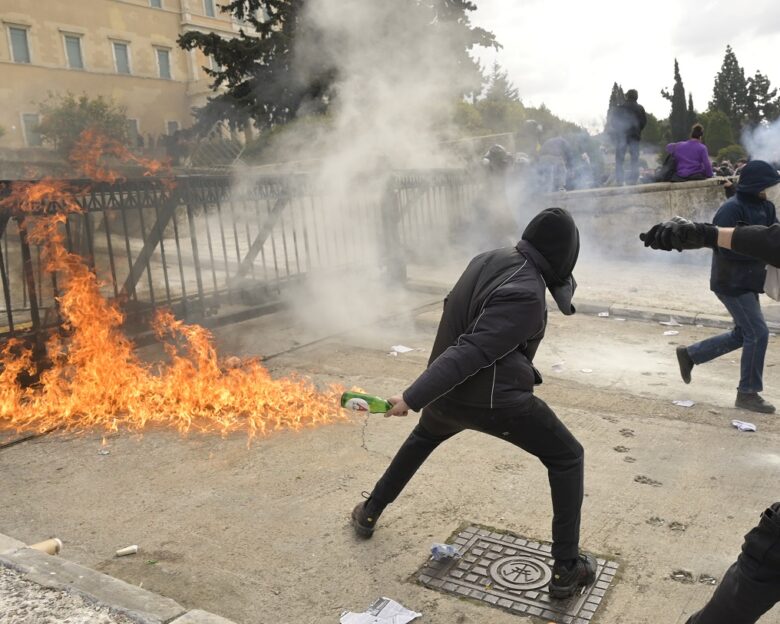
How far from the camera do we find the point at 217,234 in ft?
30.4

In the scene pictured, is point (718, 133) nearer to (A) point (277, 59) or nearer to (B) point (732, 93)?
(B) point (732, 93)

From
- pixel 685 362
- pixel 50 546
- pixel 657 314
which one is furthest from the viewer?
pixel 657 314

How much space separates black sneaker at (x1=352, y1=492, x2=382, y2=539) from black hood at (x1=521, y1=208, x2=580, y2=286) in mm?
1419

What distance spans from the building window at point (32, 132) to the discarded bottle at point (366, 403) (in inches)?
884

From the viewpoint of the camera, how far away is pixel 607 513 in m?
3.58

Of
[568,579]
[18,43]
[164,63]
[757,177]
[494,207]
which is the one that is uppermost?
[18,43]

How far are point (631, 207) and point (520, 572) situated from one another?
29.9 ft

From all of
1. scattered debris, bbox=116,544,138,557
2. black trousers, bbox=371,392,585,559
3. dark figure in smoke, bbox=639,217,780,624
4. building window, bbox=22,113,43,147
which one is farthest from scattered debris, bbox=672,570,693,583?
building window, bbox=22,113,43,147

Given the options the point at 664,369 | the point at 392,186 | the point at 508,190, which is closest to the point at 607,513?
the point at 664,369

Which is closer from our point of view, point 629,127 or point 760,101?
point 629,127

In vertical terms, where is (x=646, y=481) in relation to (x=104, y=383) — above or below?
below

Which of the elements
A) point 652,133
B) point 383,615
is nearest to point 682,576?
point 383,615

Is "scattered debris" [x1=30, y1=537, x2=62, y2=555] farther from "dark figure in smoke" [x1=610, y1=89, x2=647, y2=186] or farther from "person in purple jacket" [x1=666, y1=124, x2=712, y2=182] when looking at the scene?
"dark figure in smoke" [x1=610, y1=89, x2=647, y2=186]

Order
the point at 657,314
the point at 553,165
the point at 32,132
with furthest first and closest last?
the point at 32,132 < the point at 553,165 < the point at 657,314
